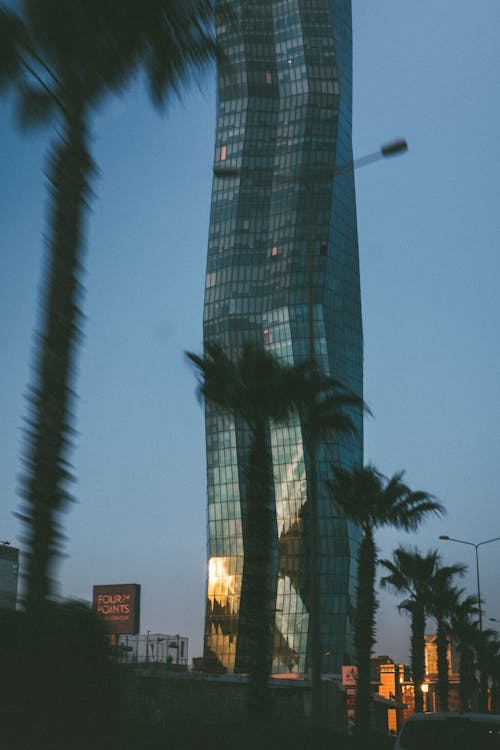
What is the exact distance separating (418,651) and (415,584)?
4.22 m

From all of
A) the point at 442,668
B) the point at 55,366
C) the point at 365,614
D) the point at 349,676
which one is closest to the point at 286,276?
the point at 442,668

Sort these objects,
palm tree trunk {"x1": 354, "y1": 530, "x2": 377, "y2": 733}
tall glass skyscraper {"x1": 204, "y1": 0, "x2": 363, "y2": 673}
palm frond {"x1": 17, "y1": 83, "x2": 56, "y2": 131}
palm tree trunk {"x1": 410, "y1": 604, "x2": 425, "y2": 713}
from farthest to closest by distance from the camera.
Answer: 1. tall glass skyscraper {"x1": 204, "y1": 0, "x2": 363, "y2": 673}
2. palm tree trunk {"x1": 410, "y1": 604, "x2": 425, "y2": 713}
3. palm tree trunk {"x1": 354, "y1": 530, "x2": 377, "y2": 733}
4. palm frond {"x1": 17, "y1": 83, "x2": 56, "y2": 131}

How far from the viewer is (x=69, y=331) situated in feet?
45.5

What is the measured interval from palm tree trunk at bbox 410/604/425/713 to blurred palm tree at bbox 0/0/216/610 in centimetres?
4939

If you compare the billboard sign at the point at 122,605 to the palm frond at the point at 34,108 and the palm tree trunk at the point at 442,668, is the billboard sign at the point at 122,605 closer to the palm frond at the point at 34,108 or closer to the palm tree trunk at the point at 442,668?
the palm tree trunk at the point at 442,668


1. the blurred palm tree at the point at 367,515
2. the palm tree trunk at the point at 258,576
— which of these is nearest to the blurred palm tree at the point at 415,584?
the blurred palm tree at the point at 367,515

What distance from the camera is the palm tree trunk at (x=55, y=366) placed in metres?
13.0

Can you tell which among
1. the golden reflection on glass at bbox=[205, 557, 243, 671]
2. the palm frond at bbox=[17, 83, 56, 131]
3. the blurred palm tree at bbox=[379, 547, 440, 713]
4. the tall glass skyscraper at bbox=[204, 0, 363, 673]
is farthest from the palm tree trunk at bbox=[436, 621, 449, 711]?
the palm frond at bbox=[17, 83, 56, 131]

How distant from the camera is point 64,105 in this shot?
1519 cm

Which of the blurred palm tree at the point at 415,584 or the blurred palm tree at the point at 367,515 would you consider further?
the blurred palm tree at the point at 415,584

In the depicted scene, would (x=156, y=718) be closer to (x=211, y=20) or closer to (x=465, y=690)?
(x=211, y=20)

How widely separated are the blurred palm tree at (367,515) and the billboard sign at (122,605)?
28.2m

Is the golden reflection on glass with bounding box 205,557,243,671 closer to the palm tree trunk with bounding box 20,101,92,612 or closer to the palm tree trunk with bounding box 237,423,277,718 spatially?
the palm tree trunk with bounding box 237,423,277,718

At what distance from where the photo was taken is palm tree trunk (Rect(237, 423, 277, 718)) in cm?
2536
